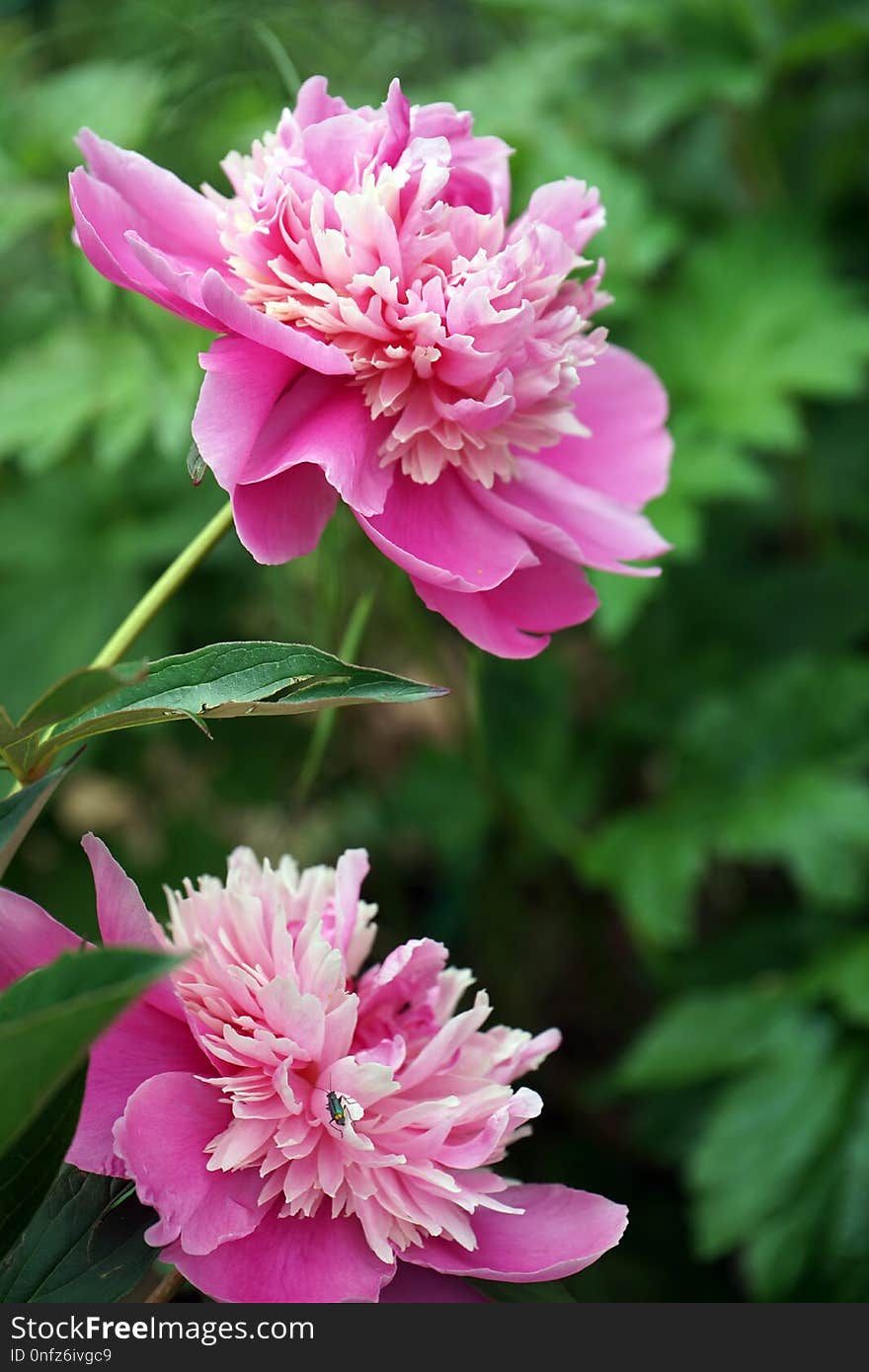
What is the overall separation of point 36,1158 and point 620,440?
0.84 ft

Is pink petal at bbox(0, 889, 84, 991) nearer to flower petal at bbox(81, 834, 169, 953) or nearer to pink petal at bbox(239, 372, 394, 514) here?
flower petal at bbox(81, 834, 169, 953)

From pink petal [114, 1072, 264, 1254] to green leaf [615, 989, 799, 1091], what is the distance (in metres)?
0.72

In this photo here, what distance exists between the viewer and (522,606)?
371mm

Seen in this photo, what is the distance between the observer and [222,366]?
1.09 ft

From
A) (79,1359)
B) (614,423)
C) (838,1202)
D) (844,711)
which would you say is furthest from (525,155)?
(79,1359)

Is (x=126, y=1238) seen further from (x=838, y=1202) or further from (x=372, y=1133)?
(x=838, y=1202)

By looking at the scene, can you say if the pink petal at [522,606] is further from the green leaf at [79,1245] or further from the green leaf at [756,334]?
the green leaf at [756,334]

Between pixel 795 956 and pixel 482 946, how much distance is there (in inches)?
10.0

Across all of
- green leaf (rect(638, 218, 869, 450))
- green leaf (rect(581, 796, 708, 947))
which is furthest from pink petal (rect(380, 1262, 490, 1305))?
green leaf (rect(638, 218, 869, 450))

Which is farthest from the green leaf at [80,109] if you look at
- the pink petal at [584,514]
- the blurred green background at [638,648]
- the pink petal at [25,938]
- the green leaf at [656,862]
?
the pink petal at [25,938]

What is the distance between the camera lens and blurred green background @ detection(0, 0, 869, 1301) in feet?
3.09

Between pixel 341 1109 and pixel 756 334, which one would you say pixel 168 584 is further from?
pixel 756 334

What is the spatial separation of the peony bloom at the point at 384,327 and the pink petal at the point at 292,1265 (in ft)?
0.47

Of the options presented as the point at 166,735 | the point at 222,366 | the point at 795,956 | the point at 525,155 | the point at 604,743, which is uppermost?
the point at 222,366
